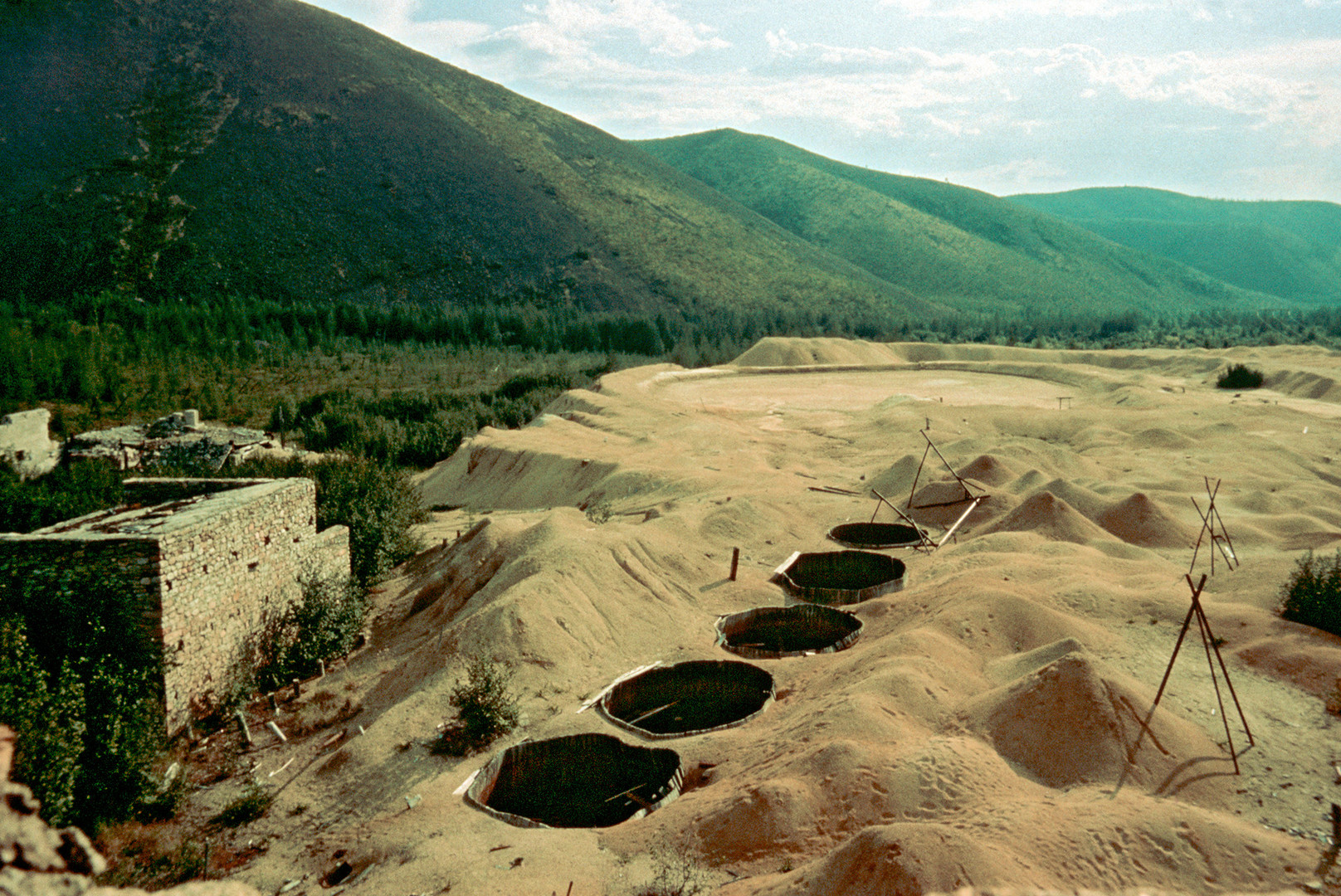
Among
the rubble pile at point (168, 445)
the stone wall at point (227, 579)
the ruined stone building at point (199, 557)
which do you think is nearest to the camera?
the ruined stone building at point (199, 557)

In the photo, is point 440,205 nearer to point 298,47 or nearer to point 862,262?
point 298,47

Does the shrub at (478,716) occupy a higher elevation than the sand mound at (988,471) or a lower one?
lower

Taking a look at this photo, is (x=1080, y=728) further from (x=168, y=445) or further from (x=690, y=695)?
(x=168, y=445)

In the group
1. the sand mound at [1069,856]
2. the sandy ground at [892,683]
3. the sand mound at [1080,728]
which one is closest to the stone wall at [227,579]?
the sandy ground at [892,683]

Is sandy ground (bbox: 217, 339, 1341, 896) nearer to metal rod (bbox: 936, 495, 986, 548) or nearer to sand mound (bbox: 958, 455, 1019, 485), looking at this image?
sand mound (bbox: 958, 455, 1019, 485)

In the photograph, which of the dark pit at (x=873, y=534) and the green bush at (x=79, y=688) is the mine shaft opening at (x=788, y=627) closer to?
the dark pit at (x=873, y=534)

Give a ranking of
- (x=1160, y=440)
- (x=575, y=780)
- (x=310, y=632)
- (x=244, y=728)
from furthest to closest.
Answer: (x=1160, y=440) → (x=310, y=632) → (x=244, y=728) → (x=575, y=780)

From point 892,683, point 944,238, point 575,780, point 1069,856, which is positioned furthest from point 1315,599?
point 944,238

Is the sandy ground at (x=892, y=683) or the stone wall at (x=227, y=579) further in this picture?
the stone wall at (x=227, y=579)

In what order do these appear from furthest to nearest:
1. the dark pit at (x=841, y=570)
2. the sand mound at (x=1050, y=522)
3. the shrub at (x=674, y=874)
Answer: the sand mound at (x=1050, y=522)
the dark pit at (x=841, y=570)
the shrub at (x=674, y=874)
